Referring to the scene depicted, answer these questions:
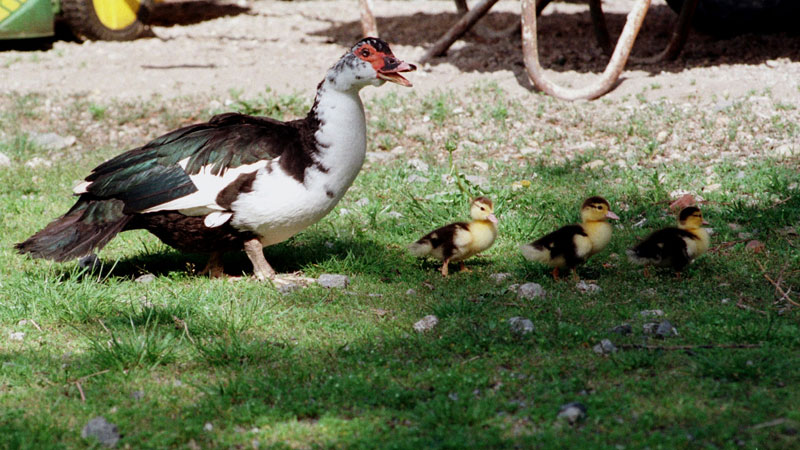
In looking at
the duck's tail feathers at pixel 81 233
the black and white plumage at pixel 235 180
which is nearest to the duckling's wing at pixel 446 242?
the black and white plumage at pixel 235 180

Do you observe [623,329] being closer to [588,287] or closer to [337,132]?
[588,287]

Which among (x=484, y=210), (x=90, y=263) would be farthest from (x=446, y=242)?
(x=90, y=263)

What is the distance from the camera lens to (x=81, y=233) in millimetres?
5215

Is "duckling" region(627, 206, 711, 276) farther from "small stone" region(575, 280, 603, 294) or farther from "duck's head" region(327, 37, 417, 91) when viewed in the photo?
"duck's head" region(327, 37, 417, 91)

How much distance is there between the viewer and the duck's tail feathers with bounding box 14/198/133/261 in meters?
5.14

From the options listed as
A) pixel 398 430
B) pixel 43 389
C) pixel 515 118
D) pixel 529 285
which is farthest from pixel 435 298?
pixel 515 118

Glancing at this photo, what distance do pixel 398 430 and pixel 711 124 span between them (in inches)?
215

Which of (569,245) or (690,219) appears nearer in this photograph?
(569,245)

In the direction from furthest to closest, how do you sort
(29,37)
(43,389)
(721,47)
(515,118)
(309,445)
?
(29,37), (721,47), (515,118), (43,389), (309,445)

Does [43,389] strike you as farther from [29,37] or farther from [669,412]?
[29,37]

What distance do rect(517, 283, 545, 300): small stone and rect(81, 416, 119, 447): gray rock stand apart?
2.37 m

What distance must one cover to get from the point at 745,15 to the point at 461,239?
22.3 feet

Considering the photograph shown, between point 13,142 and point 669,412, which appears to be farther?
point 13,142

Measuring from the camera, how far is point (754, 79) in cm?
877
